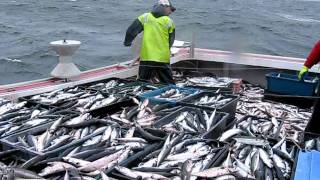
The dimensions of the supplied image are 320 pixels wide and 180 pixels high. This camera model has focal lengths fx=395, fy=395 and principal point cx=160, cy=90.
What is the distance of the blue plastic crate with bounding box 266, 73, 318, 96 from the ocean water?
206 centimetres

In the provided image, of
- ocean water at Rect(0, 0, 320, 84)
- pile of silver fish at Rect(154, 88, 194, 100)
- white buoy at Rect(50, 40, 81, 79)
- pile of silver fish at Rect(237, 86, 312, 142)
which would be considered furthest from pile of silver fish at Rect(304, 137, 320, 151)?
ocean water at Rect(0, 0, 320, 84)

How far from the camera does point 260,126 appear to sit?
4.91 m

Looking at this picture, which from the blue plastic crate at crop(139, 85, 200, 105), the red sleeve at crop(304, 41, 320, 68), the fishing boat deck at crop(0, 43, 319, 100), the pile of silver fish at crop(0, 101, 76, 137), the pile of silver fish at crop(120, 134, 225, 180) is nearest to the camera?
the pile of silver fish at crop(120, 134, 225, 180)

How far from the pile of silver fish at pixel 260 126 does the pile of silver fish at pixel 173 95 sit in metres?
0.91

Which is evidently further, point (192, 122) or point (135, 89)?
point (135, 89)

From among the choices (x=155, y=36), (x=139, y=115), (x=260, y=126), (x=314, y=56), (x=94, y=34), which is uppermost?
(x=155, y=36)

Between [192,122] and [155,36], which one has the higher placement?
[155,36]

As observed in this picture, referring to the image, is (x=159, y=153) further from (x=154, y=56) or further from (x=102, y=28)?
(x=102, y=28)

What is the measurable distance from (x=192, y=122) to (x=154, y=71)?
2641mm

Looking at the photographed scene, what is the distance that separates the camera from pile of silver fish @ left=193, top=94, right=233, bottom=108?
5059mm

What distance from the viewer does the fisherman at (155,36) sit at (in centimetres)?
652

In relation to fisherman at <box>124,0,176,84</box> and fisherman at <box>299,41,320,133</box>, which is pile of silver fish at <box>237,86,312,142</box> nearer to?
fisherman at <box>299,41,320,133</box>

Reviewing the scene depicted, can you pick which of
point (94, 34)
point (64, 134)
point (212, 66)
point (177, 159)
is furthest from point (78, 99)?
point (94, 34)

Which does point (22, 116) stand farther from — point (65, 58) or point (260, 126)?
point (260, 126)
